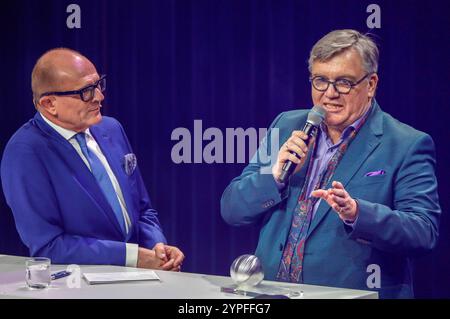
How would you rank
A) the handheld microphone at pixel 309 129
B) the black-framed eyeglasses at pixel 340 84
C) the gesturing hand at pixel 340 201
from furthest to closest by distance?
the black-framed eyeglasses at pixel 340 84 → the handheld microphone at pixel 309 129 → the gesturing hand at pixel 340 201

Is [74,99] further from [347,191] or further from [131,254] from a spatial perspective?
[347,191]

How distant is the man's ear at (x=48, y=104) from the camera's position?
3.81 metres

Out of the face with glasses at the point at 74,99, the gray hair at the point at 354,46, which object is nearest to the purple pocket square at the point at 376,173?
the gray hair at the point at 354,46

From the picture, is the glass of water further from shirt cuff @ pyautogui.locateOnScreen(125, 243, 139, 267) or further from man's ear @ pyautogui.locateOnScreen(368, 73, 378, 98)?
man's ear @ pyautogui.locateOnScreen(368, 73, 378, 98)

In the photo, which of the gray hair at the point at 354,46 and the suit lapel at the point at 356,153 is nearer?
the suit lapel at the point at 356,153

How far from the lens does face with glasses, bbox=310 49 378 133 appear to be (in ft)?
11.9

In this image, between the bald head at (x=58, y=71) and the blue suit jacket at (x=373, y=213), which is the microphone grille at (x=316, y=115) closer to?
the blue suit jacket at (x=373, y=213)

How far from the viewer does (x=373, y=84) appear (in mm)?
3658

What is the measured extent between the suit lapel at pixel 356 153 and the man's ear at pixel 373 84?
86 millimetres

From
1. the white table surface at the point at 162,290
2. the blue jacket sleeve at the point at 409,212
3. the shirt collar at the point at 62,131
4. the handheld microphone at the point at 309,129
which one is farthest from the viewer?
the shirt collar at the point at 62,131

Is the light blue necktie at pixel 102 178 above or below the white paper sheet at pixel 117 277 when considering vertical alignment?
above

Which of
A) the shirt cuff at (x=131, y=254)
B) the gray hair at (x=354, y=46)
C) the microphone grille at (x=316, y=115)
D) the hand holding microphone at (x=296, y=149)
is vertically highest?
the gray hair at (x=354, y=46)

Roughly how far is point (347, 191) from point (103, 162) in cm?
130

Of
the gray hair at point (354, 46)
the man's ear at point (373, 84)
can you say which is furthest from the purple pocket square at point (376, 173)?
the gray hair at point (354, 46)
